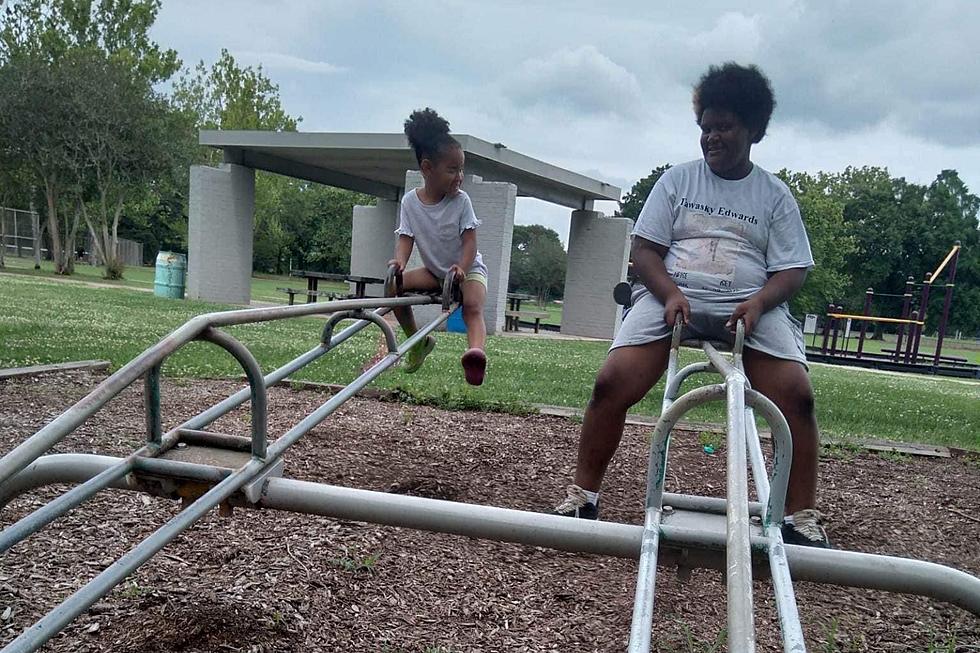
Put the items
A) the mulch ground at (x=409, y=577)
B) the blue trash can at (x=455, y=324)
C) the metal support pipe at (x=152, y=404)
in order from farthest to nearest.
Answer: the blue trash can at (x=455, y=324), the mulch ground at (x=409, y=577), the metal support pipe at (x=152, y=404)

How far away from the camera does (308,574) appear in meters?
2.16

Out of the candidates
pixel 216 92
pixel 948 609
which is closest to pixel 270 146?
pixel 948 609

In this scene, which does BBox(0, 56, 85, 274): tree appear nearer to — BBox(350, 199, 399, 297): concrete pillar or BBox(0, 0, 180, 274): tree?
BBox(0, 0, 180, 274): tree

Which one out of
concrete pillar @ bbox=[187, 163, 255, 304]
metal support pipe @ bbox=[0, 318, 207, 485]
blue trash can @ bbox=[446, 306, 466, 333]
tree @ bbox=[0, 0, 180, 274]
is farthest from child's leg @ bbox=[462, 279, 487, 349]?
tree @ bbox=[0, 0, 180, 274]

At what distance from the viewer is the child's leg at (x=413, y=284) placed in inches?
139

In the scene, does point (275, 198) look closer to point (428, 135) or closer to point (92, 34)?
point (92, 34)

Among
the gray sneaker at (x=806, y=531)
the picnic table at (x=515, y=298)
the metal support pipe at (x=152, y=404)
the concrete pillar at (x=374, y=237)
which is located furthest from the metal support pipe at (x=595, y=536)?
the concrete pillar at (x=374, y=237)

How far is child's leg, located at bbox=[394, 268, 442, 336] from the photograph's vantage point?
353 cm

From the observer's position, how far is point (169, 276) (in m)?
15.0

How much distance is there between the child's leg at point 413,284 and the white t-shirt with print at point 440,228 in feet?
0.17

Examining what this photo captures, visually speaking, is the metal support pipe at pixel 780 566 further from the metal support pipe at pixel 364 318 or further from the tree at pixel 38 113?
the tree at pixel 38 113

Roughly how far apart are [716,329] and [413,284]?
162 cm

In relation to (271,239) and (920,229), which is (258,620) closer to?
(271,239)

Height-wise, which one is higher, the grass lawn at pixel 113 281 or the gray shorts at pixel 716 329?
the gray shorts at pixel 716 329
